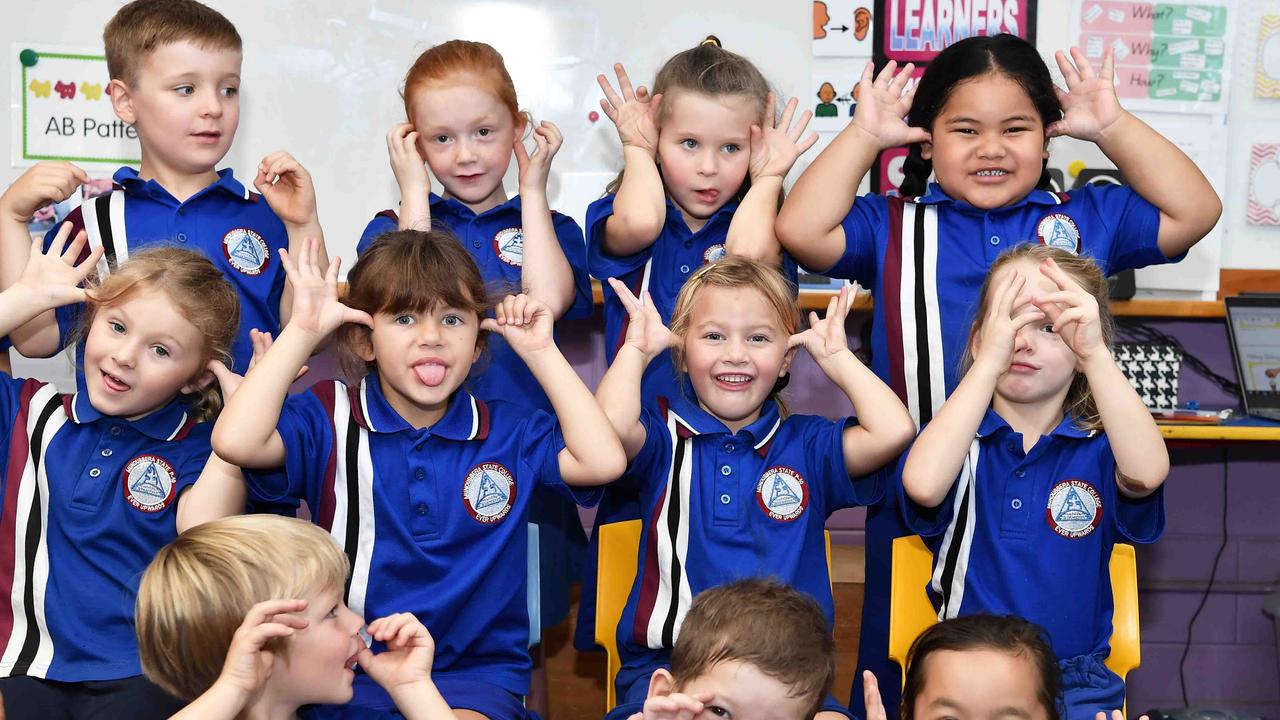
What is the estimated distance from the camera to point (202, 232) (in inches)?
96.3

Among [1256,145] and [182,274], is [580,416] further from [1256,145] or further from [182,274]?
[1256,145]

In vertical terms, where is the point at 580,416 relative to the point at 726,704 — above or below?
above

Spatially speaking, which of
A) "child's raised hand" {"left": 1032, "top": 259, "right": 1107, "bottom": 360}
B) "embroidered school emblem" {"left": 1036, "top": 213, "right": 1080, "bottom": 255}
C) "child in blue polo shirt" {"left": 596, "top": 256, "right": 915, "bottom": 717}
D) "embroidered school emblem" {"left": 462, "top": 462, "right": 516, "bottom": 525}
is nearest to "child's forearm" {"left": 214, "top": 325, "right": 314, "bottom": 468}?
"embroidered school emblem" {"left": 462, "top": 462, "right": 516, "bottom": 525}

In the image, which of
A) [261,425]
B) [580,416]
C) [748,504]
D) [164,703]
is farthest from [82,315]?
[748,504]

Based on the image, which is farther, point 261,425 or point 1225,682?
point 1225,682

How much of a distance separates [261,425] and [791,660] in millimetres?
888

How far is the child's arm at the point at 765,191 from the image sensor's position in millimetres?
2422

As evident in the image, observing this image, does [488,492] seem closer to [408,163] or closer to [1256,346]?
[408,163]

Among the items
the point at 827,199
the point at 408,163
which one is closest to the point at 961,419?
the point at 827,199

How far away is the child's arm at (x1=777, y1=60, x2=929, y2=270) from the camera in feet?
7.70

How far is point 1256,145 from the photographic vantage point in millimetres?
3326

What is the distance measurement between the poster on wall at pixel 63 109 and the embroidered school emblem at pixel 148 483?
133 centimetres

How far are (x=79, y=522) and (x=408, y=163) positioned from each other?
3.02 feet

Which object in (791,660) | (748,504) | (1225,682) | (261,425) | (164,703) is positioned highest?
(261,425)
